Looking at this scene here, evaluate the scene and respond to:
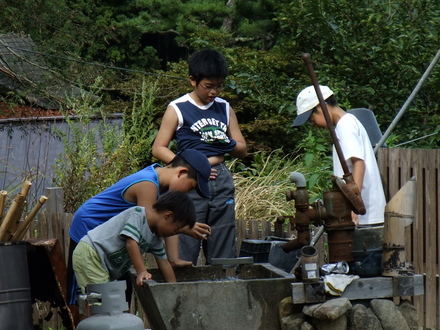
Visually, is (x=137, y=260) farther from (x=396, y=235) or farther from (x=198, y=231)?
(x=396, y=235)

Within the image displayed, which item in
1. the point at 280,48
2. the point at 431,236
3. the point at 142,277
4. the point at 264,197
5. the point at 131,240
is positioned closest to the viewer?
the point at 142,277

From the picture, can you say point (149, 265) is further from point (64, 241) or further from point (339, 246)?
point (339, 246)

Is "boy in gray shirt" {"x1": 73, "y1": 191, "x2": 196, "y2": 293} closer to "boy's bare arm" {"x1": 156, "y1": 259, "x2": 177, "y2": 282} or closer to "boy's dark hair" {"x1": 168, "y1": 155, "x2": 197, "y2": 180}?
"boy's bare arm" {"x1": 156, "y1": 259, "x2": 177, "y2": 282}

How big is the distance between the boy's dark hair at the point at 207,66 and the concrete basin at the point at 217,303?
5.86 feet

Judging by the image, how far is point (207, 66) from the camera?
5473mm

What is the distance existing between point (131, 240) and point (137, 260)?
0.12 metres

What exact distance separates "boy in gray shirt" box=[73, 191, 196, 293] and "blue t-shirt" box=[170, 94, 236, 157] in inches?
43.8

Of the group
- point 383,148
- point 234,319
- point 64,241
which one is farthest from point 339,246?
point 64,241

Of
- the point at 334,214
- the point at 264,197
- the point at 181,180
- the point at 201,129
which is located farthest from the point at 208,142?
the point at 264,197

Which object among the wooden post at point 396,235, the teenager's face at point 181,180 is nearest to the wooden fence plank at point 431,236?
the wooden post at point 396,235

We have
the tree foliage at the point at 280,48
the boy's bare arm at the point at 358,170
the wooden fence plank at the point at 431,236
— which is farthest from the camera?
the tree foliage at the point at 280,48

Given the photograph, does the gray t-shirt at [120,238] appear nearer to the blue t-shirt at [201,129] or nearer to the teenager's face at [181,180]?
the teenager's face at [181,180]

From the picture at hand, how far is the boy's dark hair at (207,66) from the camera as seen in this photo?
546 centimetres

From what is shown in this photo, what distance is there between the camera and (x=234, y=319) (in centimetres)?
403
